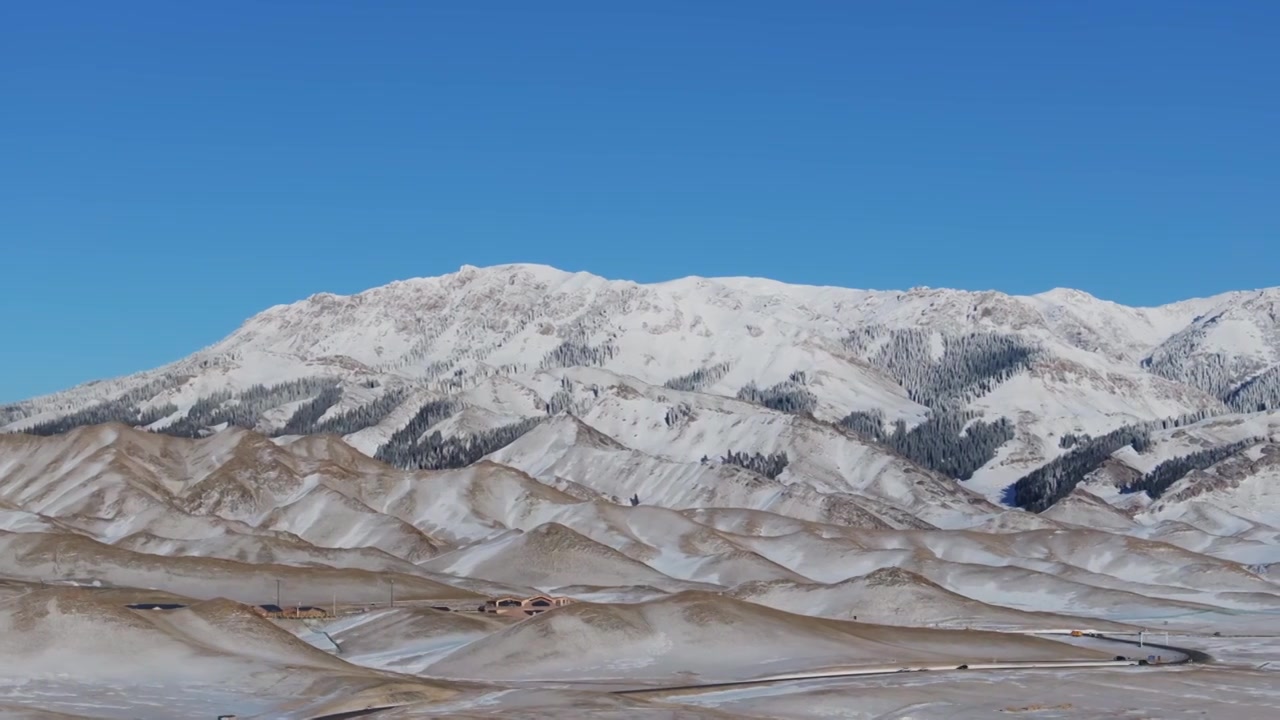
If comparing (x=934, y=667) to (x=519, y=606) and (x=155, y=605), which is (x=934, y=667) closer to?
(x=519, y=606)

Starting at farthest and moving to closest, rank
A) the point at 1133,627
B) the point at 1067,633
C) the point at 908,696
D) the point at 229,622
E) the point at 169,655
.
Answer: the point at 1133,627 < the point at 1067,633 < the point at 229,622 < the point at 169,655 < the point at 908,696

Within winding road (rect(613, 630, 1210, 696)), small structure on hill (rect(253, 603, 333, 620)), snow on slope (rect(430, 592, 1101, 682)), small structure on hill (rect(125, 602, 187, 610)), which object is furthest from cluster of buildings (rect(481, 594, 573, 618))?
winding road (rect(613, 630, 1210, 696))

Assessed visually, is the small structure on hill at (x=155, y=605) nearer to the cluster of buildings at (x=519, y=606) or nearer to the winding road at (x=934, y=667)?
the cluster of buildings at (x=519, y=606)

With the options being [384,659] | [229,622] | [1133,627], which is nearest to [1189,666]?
[1133,627]

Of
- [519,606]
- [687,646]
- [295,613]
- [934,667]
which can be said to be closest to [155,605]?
[295,613]

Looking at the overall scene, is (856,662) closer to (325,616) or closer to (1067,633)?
(1067,633)

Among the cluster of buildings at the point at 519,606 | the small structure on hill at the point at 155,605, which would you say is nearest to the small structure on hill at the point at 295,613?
the small structure on hill at the point at 155,605

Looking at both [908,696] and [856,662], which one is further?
[856,662]

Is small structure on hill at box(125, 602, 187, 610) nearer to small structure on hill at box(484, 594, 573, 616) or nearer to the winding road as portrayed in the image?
small structure on hill at box(484, 594, 573, 616)

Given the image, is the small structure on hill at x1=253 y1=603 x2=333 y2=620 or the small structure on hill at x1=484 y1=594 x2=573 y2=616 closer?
the small structure on hill at x1=484 y1=594 x2=573 y2=616

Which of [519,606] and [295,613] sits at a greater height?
[295,613]

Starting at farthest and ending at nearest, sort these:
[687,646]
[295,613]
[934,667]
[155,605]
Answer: [295,613], [155,605], [687,646], [934,667]
